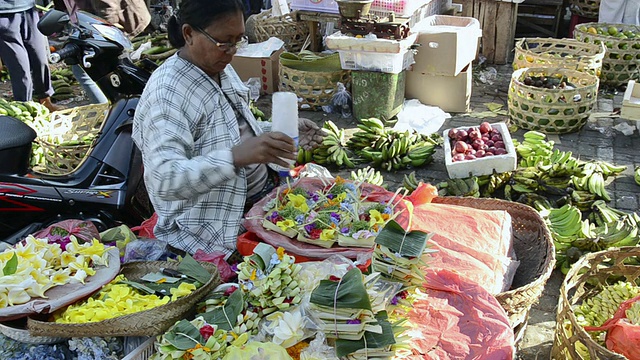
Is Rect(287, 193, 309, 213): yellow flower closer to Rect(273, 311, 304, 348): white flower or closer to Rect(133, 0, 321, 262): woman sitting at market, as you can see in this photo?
Rect(133, 0, 321, 262): woman sitting at market

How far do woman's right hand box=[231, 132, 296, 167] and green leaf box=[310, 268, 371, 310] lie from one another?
1.81 ft

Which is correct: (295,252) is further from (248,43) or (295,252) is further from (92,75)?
(248,43)

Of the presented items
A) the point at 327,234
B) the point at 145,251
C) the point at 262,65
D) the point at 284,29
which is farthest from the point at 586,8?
the point at 145,251

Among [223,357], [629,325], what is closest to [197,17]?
[223,357]

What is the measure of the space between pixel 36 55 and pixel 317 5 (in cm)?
316

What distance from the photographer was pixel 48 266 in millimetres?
2088

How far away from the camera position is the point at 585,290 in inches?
119

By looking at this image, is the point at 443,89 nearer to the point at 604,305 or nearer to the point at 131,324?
the point at 604,305

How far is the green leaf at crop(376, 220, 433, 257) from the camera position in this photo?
210 cm

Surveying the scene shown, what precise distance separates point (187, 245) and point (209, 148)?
46 centimetres

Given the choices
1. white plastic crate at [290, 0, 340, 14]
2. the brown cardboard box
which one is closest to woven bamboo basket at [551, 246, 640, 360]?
the brown cardboard box

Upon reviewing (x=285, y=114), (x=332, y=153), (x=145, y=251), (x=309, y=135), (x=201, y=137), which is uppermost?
(x=285, y=114)

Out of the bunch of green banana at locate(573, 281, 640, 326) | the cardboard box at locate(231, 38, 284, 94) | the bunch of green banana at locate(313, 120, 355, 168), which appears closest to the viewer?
the bunch of green banana at locate(573, 281, 640, 326)

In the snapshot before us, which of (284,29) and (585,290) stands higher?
(284,29)
